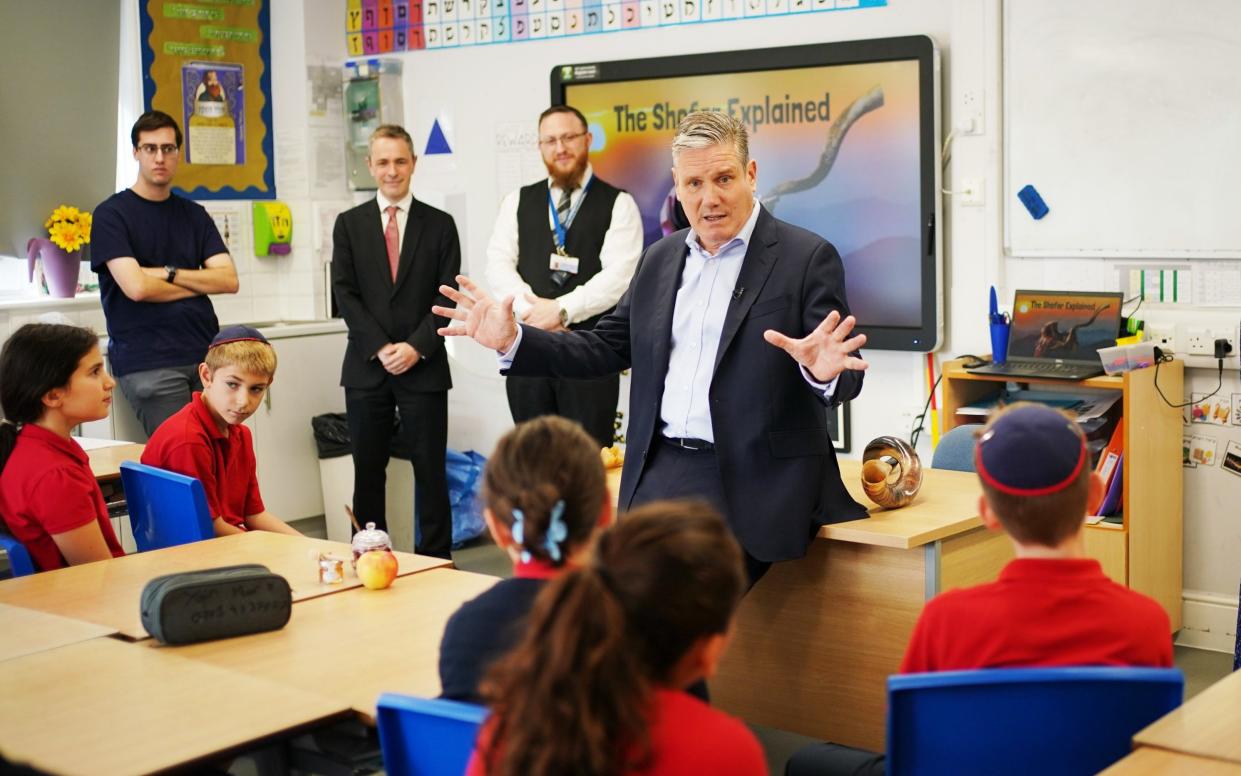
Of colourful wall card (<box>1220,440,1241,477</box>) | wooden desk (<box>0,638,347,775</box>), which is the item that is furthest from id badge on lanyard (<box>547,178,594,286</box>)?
wooden desk (<box>0,638,347,775</box>)

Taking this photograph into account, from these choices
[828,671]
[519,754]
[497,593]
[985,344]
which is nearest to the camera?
[519,754]

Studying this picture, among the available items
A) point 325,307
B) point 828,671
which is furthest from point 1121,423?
point 325,307

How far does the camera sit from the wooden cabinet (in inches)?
184

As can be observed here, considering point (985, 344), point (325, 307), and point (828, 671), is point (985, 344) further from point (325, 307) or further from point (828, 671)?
point (325, 307)

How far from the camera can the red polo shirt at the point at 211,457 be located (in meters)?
3.88

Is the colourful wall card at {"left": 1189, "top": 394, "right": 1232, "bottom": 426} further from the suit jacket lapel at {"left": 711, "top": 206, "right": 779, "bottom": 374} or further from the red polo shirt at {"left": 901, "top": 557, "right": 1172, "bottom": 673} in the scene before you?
the red polo shirt at {"left": 901, "top": 557, "right": 1172, "bottom": 673}

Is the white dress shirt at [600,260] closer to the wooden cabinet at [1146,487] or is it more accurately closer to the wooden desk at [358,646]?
the wooden cabinet at [1146,487]

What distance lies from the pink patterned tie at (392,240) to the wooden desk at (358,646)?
3.15 m

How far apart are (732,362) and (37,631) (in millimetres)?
1614

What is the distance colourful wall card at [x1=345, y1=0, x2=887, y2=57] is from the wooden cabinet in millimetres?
1834

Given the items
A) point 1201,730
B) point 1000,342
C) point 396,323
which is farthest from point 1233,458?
point 396,323

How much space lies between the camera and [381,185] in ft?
19.6

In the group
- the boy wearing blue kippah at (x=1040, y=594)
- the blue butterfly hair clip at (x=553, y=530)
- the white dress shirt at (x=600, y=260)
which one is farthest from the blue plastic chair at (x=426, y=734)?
the white dress shirt at (x=600, y=260)

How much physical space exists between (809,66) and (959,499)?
2.64 m
